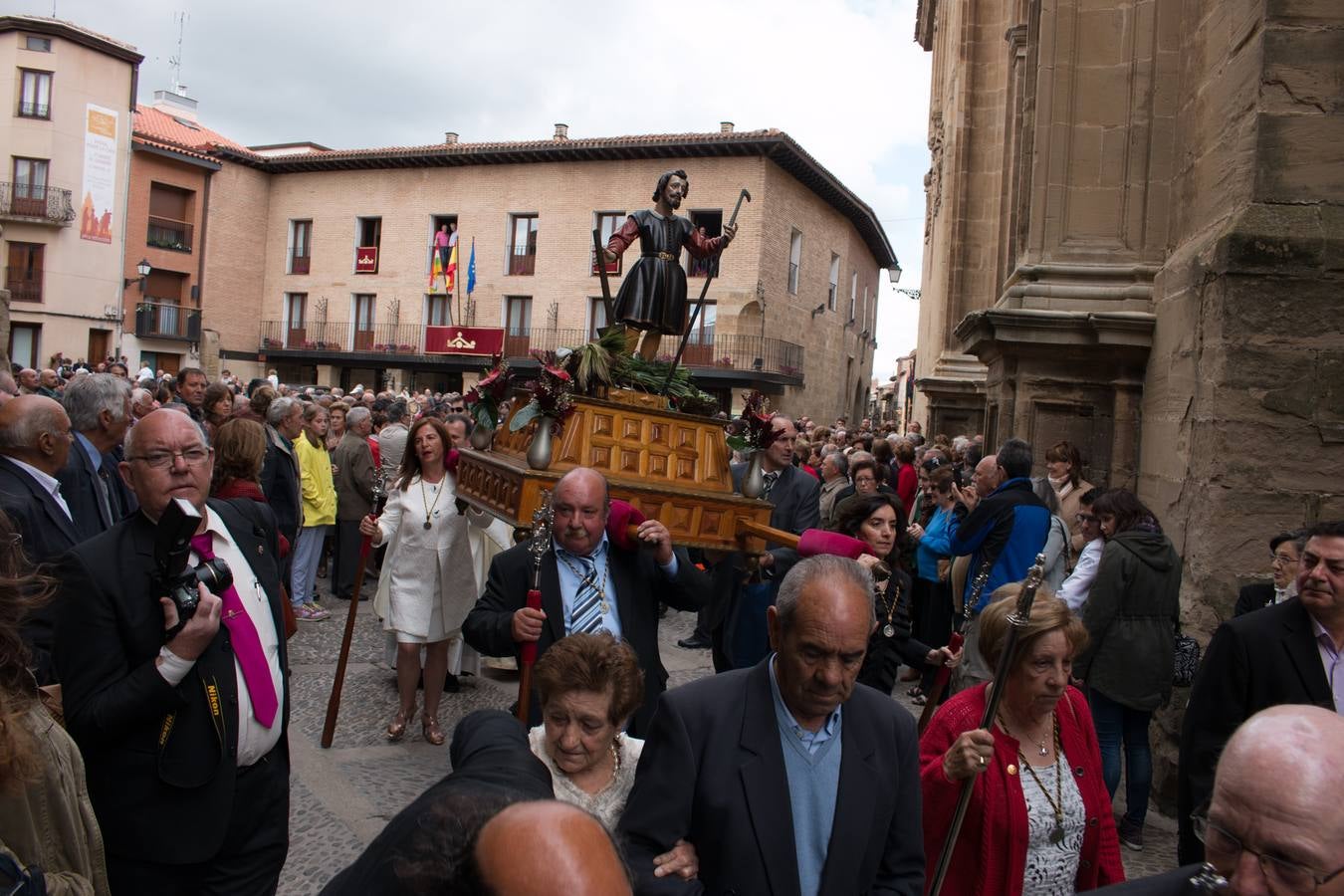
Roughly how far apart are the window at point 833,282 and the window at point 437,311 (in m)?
13.9

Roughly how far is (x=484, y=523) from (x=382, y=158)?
3357 centimetres

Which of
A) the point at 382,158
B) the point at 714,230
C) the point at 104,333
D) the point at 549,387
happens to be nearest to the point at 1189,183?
the point at 549,387

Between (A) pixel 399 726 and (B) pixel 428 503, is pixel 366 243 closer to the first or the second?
(B) pixel 428 503

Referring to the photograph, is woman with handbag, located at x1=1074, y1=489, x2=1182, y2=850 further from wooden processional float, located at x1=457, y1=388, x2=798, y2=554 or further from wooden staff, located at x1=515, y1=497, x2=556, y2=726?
wooden staff, located at x1=515, y1=497, x2=556, y2=726

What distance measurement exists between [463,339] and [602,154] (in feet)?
26.8

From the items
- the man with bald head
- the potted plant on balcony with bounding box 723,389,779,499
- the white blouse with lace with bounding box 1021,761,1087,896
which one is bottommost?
the white blouse with lace with bounding box 1021,761,1087,896

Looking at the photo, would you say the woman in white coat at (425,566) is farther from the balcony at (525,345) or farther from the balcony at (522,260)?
the balcony at (522,260)

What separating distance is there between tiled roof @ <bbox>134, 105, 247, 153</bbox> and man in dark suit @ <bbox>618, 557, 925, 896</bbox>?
136ft

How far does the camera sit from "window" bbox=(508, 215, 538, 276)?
35.2m

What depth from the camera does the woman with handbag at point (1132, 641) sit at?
16.4 feet

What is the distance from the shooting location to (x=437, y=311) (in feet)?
121

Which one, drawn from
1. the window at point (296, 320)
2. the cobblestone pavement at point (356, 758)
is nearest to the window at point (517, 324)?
the window at point (296, 320)

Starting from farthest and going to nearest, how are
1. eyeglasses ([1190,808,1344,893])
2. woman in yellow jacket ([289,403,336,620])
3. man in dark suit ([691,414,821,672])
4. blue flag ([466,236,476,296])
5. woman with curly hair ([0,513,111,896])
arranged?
blue flag ([466,236,476,296]) < woman in yellow jacket ([289,403,336,620]) < man in dark suit ([691,414,821,672]) < woman with curly hair ([0,513,111,896]) < eyeglasses ([1190,808,1344,893])

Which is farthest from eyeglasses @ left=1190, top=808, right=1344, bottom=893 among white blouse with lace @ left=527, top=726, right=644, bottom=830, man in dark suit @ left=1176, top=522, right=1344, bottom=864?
man in dark suit @ left=1176, top=522, right=1344, bottom=864
